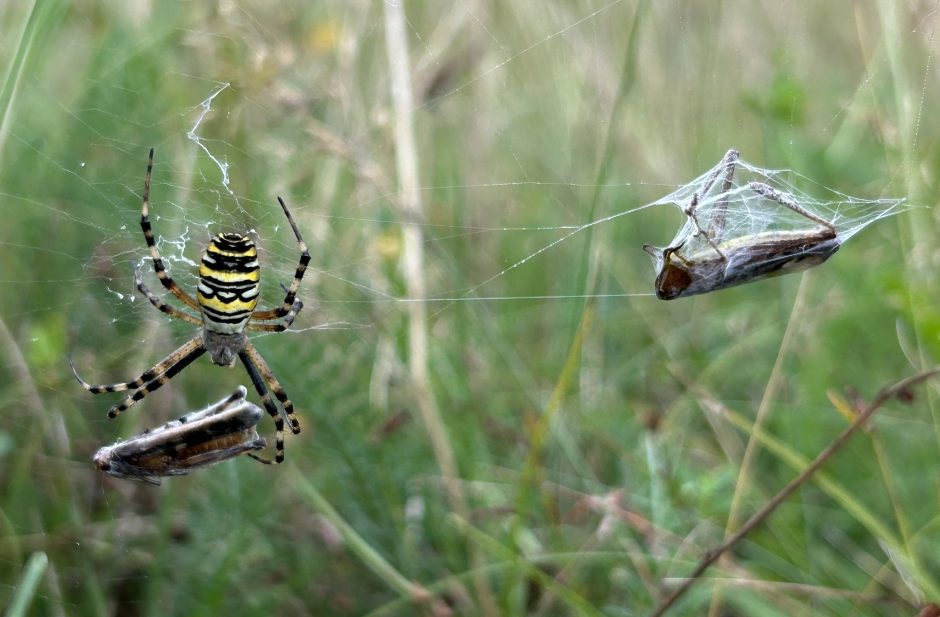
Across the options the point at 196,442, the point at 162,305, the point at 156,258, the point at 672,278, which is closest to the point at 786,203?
the point at 672,278

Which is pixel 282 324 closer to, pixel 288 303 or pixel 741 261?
pixel 288 303

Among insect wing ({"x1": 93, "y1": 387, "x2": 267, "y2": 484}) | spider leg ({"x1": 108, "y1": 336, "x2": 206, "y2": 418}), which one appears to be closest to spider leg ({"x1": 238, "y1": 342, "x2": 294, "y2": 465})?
spider leg ({"x1": 108, "y1": 336, "x2": 206, "y2": 418})

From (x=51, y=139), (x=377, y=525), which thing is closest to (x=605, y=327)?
(x=377, y=525)

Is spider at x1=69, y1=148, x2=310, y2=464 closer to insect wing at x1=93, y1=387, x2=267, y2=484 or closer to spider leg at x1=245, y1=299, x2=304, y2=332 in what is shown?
spider leg at x1=245, y1=299, x2=304, y2=332

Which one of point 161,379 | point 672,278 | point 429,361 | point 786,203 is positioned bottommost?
point 429,361

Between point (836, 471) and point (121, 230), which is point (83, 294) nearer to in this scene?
point (121, 230)
